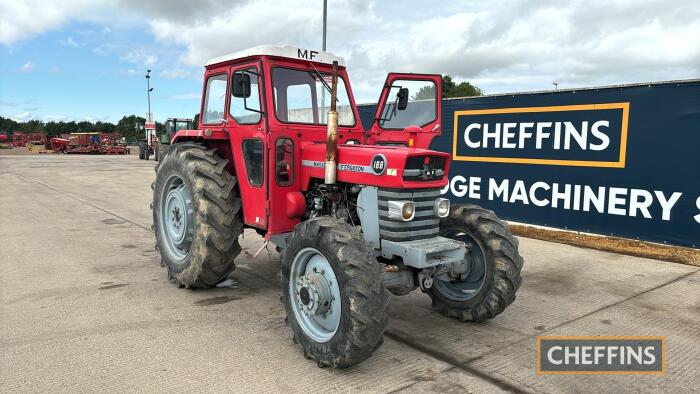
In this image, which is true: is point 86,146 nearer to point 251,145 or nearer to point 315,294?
point 251,145

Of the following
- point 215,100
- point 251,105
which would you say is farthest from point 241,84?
point 215,100

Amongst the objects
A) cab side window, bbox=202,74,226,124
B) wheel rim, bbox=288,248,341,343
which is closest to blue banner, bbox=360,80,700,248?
cab side window, bbox=202,74,226,124

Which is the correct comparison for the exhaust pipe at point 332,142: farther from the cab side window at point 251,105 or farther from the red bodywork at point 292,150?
the cab side window at point 251,105

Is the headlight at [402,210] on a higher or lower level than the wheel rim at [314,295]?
higher

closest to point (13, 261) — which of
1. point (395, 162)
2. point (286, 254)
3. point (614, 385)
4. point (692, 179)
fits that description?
point (286, 254)

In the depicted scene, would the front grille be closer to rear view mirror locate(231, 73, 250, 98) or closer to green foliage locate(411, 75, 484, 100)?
rear view mirror locate(231, 73, 250, 98)

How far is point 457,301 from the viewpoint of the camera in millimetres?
4305

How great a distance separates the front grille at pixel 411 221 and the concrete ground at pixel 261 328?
840 millimetres

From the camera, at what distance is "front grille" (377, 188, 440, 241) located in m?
3.75

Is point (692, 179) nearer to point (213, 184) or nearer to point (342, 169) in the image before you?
point (342, 169)

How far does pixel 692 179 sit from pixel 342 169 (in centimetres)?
541

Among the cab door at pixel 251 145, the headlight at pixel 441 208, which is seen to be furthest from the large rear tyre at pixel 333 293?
the cab door at pixel 251 145

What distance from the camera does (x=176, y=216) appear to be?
17.3 ft

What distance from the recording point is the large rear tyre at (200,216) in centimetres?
456
